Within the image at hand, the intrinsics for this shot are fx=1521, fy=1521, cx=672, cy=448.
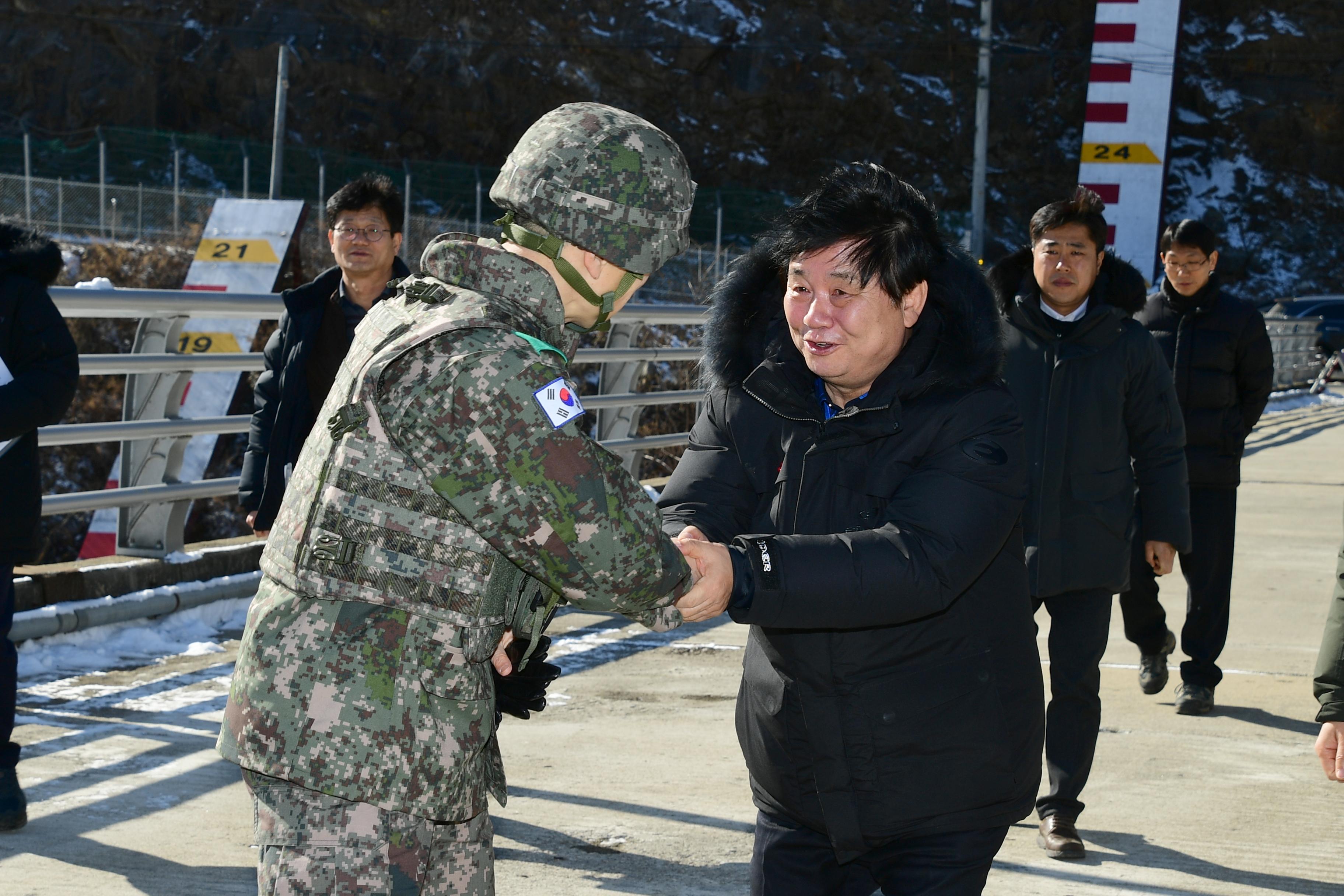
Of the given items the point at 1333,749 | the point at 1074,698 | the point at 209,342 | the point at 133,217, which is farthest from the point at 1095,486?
the point at 133,217

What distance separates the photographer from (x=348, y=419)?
2.01 metres

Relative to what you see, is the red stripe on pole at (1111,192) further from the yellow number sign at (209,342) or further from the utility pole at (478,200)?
the yellow number sign at (209,342)

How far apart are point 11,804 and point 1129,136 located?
85.1ft

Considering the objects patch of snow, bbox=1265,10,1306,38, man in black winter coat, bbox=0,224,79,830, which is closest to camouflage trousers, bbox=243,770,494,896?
man in black winter coat, bbox=0,224,79,830

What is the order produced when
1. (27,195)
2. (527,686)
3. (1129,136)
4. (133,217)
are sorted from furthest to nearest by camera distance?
(133,217), (1129,136), (27,195), (527,686)

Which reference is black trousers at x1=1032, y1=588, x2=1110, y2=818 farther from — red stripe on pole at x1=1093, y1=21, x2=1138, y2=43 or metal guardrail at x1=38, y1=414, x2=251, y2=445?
red stripe on pole at x1=1093, y1=21, x2=1138, y2=43

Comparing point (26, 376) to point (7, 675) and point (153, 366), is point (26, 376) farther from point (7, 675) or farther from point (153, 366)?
point (153, 366)

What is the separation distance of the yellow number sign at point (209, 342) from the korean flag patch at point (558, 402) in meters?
9.61

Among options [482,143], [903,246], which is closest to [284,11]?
[482,143]

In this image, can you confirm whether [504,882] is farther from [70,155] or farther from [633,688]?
[70,155]

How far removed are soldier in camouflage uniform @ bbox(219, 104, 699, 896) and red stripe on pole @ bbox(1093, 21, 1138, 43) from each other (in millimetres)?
27445

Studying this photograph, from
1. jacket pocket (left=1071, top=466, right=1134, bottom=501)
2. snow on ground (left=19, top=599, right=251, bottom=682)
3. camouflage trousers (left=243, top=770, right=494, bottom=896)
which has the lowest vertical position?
snow on ground (left=19, top=599, right=251, bottom=682)

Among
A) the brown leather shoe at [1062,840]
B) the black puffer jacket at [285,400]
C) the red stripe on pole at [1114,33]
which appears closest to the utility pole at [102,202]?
the red stripe on pole at [1114,33]

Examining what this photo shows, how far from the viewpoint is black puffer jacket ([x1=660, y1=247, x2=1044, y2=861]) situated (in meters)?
2.33
